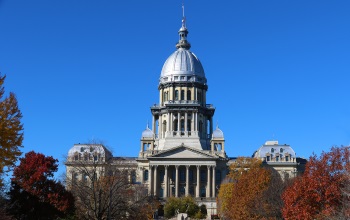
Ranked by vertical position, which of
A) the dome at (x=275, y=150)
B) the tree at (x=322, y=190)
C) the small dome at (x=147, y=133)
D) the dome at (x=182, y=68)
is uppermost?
the dome at (x=182, y=68)

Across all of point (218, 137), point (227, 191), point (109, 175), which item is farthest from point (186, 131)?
point (109, 175)

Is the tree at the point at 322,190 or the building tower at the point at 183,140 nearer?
the tree at the point at 322,190

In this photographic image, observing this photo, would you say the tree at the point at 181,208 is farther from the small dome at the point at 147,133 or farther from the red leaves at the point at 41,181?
the red leaves at the point at 41,181

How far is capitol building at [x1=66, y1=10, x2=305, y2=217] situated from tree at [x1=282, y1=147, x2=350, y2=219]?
55666mm

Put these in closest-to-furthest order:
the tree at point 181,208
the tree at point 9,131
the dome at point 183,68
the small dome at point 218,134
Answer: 1. the tree at point 9,131
2. the tree at point 181,208
3. the small dome at point 218,134
4. the dome at point 183,68

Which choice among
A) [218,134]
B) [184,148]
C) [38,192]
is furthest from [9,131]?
[218,134]

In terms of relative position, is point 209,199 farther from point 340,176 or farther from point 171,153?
point 340,176

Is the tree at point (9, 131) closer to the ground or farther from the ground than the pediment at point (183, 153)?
closer to the ground

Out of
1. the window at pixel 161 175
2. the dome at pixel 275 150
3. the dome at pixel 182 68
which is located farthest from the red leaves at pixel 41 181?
the dome at pixel 275 150

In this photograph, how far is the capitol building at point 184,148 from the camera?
116750 millimetres

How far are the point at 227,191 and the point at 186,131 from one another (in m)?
35.1

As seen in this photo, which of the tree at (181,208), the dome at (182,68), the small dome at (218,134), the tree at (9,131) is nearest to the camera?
the tree at (9,131)

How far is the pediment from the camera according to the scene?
117m

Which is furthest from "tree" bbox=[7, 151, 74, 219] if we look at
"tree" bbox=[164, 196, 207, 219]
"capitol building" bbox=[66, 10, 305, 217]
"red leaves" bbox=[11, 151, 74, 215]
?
"capitol building" bbox=[66, 10, 305, 217]
